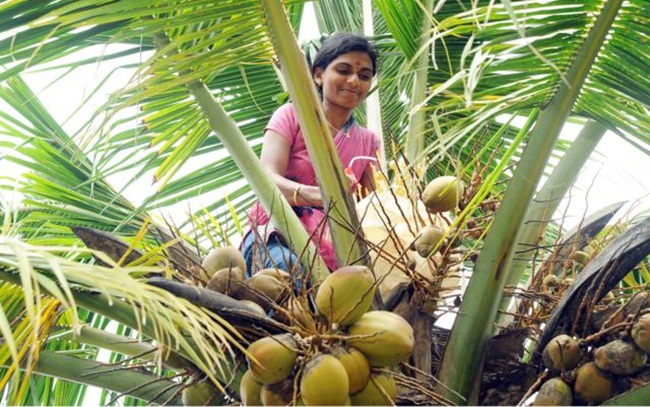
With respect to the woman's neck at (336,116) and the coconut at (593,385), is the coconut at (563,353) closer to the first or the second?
the coconut at (593,385)

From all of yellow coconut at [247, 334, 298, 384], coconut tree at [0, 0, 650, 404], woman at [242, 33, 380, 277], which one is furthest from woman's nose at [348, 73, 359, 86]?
yellow coconut at [247, 334, 298, 384]

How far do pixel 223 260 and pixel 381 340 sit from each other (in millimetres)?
456

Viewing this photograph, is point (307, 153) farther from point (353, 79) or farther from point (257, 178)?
point (257, 178)

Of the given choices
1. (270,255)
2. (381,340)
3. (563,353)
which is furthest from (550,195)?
(381,340)

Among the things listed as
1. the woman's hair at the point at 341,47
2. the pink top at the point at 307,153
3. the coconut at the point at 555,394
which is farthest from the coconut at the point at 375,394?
the woman's hair at the point at 341,47

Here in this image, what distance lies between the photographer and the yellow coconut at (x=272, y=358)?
1.66 meters

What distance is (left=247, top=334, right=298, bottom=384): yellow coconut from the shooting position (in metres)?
1.66

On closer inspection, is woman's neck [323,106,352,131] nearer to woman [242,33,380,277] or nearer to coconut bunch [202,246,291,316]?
woman [242,33,380,277]

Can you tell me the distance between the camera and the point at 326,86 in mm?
2980

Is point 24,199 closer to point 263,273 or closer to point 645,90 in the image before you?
point 263,273

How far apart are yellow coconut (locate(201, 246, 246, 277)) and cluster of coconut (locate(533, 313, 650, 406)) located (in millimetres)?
655

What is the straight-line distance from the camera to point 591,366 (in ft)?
6.09

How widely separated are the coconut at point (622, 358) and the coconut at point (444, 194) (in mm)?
463

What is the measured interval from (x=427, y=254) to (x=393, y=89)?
1.65 metres
